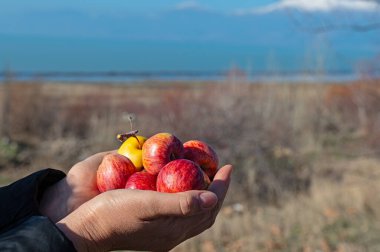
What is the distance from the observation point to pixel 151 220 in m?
2.79

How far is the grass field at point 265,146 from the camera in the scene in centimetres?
759

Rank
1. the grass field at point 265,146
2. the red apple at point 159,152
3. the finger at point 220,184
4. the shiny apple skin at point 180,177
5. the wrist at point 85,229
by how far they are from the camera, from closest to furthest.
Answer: the wrist at point 85,229, the shiny apple skin at point 180,177, the finger at point 220,184, the red apple at point 159,152, the grass field at point 265,146

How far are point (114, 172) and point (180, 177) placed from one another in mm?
404

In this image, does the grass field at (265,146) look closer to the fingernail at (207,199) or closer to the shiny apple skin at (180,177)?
the shiny apple skin at (180,177)

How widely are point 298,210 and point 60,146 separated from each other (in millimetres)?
6376

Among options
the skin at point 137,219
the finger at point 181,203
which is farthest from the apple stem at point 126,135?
the finger at point 181,203

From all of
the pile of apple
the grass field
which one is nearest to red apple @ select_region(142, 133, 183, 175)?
the pile of apple

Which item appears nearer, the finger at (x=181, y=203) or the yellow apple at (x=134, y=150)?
the finger at (x=181, y=203)

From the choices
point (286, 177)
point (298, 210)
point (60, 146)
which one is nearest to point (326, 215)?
point (298, 210)

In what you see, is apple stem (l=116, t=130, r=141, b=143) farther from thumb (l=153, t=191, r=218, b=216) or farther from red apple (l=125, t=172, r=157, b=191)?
thumb (l=153, t=191, r=218, b=216)

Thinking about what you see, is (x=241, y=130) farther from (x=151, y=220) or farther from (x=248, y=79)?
(x=151, y=220)

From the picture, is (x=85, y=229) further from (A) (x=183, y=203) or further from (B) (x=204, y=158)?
(B) (x=204, y=158)

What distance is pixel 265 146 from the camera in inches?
458

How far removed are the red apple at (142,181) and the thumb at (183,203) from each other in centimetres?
30
